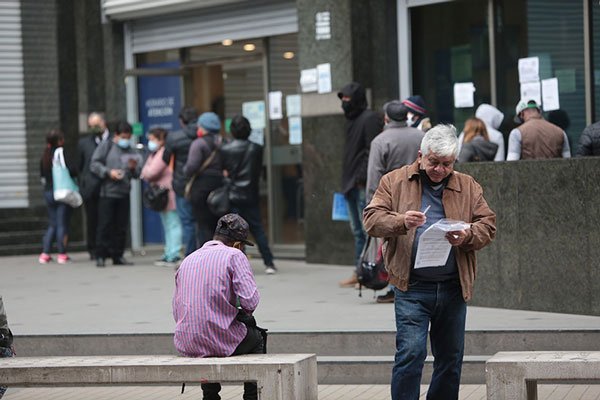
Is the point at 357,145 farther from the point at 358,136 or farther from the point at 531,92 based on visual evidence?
the point at 531,92

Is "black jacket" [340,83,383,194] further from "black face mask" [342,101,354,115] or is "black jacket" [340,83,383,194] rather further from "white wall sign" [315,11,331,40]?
"white wall sign" [315,11,331,40]

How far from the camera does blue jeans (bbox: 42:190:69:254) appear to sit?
1652 centimetres

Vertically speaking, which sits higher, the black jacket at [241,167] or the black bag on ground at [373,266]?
the black jacket at [241,167]

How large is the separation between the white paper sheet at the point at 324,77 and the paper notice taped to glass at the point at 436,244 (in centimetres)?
834

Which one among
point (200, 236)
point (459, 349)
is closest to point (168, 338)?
point (459, 349)

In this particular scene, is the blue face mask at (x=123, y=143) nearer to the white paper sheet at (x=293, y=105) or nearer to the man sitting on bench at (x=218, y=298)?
the white paper sheet at (x=293, y=105)

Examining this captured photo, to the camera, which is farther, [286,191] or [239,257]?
[286,191]

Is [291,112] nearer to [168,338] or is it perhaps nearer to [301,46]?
[301,46]

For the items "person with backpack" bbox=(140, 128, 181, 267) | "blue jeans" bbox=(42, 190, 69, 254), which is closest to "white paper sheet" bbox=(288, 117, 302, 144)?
"person with backpack" bbox=(140, 128, 181, 267)

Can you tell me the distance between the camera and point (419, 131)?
36.4 feet

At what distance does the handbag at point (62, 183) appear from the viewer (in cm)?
1639

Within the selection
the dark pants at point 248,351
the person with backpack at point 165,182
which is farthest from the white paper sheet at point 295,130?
the dark pants at point 248,351

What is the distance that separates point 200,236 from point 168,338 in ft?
14.4

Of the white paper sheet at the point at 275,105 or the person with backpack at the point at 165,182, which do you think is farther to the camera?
the white paper sheet at the point at 275,105
